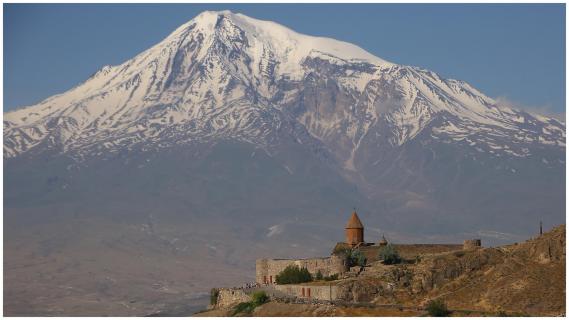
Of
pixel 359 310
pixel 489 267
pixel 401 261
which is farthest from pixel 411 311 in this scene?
pixel 401 261

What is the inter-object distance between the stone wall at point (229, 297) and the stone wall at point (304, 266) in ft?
19.1

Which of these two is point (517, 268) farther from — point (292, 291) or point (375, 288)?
point (292, 291)

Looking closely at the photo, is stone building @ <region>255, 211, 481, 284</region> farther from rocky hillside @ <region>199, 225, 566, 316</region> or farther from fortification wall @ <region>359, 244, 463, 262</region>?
rocky hillside @ <region>199, 225, 566, 316</region>

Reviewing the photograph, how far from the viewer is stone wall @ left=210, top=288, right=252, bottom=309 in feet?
336

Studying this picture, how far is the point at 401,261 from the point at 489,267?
31.2 ft

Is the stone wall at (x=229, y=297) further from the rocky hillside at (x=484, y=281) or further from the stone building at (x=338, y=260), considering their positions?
the rocky hillside at (x=484, y=281)

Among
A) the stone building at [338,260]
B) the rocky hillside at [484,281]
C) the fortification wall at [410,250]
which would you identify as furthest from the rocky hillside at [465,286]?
the fortification wall at [410,250]

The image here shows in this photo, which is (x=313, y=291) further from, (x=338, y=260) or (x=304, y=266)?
(x=304, y=266)

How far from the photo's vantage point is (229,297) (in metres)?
105

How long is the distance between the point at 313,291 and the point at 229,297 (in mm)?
9403

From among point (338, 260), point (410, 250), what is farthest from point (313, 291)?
point (410, 250)

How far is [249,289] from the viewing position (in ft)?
343

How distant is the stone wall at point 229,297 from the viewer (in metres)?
102

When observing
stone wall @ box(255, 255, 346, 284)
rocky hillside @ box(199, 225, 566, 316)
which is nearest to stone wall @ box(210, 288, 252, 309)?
rocky hillside @ box(199, 225, 566, 316)
